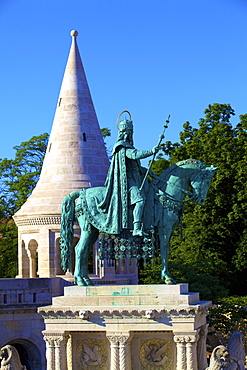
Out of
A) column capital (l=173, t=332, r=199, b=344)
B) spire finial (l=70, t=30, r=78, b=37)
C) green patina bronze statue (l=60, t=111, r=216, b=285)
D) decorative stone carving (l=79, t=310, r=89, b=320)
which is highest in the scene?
spire finial (l=70, t=30, r=78, b=37)

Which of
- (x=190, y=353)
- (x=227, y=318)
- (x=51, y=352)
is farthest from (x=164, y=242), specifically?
(x=227, y=318)

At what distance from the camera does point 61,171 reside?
28938 mm

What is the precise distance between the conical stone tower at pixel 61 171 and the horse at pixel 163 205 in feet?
33.4

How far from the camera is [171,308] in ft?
52.7

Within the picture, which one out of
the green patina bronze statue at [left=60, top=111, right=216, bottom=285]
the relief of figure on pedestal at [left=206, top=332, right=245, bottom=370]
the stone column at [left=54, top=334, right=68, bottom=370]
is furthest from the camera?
the green patina bronze statue at [left=60, top=111, right=216, bottom=285]

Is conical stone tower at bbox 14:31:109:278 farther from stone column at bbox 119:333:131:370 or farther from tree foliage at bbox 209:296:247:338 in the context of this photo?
stone column at bbox 119:333:131:370

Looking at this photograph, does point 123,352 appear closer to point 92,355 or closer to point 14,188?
point 92,355

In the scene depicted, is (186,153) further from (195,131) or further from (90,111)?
(90,111)

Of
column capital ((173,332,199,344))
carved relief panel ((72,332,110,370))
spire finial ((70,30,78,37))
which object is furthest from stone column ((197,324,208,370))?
spire finial ((70,30,78,37))

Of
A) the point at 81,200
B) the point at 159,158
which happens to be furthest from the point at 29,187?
the point at 81,200

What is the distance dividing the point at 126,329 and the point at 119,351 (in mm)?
461

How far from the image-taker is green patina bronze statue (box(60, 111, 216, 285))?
56.0 feet

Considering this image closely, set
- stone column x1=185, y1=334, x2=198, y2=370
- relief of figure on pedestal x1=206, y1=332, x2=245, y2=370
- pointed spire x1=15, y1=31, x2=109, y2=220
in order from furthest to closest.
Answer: pointed spire x1=15, y1=31, x2=109, y2=220
stone column x1=185, y1=334, x2=198, y2=370
relief of figure on pedestal x1=206, y1=332, x2=245, y2=370

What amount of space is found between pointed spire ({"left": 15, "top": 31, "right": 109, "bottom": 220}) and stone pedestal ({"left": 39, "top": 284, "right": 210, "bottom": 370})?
11.5m
